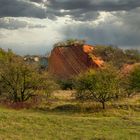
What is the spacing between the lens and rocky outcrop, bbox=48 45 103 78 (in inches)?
3482

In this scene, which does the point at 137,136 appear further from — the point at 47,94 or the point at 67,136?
the point at 47,94

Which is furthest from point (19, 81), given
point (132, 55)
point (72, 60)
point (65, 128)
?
point (132, 55)

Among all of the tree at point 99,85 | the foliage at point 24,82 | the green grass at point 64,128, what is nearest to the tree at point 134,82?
the tree at point 99,85

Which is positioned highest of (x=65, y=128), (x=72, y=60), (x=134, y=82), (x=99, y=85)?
(x=72, y=60)

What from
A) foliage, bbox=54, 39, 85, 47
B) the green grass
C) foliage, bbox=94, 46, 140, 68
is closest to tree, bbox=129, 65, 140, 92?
the green grass

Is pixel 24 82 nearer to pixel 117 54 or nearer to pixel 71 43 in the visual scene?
pixel 117 54

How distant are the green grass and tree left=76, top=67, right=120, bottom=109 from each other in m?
11.4

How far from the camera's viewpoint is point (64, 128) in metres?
24.6

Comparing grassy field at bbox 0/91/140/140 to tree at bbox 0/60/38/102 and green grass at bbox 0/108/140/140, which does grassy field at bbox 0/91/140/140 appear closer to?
green grass at bbox 0/108/140/140

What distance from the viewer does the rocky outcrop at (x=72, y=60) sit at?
88.4m

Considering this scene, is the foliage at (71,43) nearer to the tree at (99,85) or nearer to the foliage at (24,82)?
the foliage at (24,82)

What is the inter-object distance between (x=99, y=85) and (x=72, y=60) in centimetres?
5069

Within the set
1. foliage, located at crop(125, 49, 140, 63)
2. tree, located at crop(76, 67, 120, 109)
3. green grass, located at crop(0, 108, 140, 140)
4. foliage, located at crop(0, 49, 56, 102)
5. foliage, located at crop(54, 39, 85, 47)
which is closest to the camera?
green grass, located at crop(0, 108, 140, 140)

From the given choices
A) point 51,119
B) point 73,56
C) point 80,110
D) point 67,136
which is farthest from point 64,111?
point 73,56
